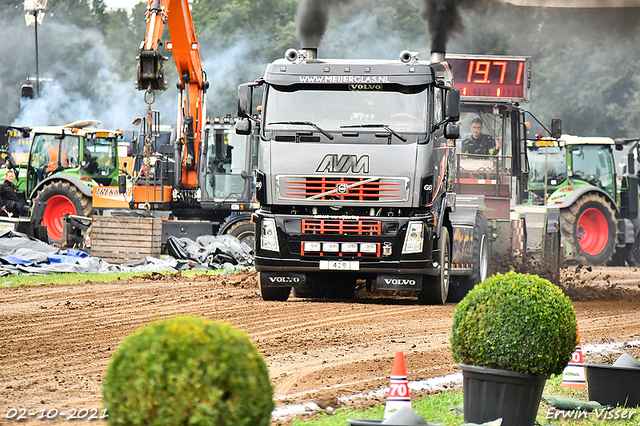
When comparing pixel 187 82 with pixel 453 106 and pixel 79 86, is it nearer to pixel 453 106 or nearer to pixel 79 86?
pixel 453 106

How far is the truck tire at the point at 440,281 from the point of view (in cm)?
1303

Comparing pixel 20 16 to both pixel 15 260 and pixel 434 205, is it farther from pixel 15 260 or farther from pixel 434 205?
pixel 434 205

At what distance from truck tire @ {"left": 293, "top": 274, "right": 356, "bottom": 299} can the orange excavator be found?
→ 7097 mm

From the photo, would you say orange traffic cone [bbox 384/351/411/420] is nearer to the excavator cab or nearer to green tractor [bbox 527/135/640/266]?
the excavator cab

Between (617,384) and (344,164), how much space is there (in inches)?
244

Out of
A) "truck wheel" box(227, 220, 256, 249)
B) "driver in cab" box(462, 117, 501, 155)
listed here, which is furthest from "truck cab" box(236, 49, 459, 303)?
"truck wheel" box(227, 220, 256, 249)

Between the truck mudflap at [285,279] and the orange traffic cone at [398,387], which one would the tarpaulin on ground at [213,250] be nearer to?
the truck mudflap at [285,279]

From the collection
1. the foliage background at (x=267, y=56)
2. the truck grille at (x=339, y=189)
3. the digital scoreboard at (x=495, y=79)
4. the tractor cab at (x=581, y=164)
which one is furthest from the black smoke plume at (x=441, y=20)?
the foliage background at (x=267, y=56)

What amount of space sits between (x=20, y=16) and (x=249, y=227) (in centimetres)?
5468

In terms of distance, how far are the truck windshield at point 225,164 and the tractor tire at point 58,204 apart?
13.2 ft

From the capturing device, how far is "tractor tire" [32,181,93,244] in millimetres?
24078

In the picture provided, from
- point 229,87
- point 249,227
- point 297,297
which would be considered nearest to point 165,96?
point 229,87

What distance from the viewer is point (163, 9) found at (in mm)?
18734

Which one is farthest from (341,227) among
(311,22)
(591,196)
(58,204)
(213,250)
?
(591,196)
